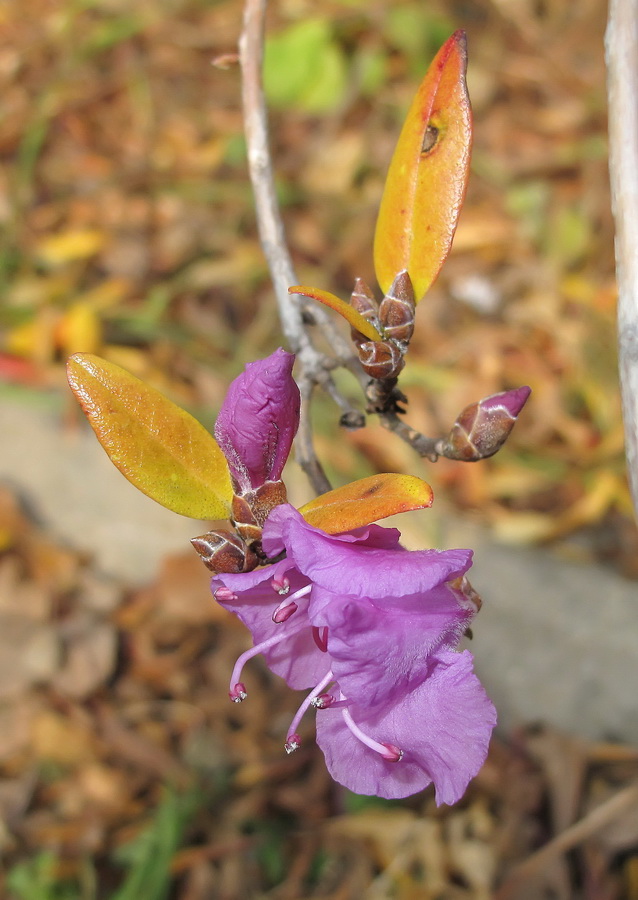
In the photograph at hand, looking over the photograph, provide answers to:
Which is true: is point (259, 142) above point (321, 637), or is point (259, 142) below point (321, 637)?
above

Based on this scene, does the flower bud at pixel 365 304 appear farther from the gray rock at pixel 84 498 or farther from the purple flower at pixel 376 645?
the gray rock at pixel 84 498

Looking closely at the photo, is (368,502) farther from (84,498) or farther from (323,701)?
(84,498)

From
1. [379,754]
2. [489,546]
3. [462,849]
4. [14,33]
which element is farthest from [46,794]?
[14,33]

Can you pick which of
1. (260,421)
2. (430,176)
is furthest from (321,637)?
(430,176)

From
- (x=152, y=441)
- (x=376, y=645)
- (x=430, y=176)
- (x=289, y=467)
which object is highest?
(x=430, y=176)

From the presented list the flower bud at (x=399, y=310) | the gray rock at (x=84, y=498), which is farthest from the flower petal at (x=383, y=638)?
the gray rock at (x=84, y=498)

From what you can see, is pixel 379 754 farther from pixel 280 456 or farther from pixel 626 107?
pixel 626 107

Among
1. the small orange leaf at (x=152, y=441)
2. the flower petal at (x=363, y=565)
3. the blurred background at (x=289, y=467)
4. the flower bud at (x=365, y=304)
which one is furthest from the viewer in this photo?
the blurred background at (x=289, y=467)
